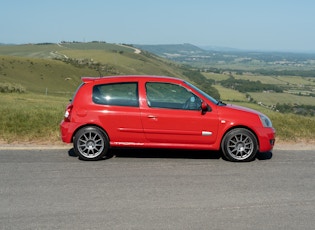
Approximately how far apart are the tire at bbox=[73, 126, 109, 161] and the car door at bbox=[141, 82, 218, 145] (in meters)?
0.77

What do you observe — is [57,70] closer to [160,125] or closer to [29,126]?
[29,126]

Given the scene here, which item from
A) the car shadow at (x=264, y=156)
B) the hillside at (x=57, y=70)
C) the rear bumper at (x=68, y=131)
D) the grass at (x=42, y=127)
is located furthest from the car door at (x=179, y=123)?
the hillside at (x=57, y=70)

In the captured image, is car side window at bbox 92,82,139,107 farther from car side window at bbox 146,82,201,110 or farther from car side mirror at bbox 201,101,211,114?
car side mirror at bbox 201,101,211,114

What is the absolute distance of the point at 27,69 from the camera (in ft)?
284

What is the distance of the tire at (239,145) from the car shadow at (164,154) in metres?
0.39

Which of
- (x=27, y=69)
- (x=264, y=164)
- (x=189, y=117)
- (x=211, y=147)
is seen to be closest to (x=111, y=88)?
(x=189, y=117)

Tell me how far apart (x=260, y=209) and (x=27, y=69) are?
86579 mm

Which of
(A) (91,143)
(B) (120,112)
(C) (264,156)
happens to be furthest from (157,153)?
(C) (264,156)

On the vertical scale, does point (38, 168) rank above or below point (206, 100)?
below

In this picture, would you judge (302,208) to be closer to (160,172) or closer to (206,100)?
(160,172)

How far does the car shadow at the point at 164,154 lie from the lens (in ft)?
25.6

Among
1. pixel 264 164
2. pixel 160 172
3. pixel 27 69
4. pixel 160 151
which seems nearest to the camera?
pixel 160 172

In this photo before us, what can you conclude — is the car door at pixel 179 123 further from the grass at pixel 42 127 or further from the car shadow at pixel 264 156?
the grass at pixel 42 127

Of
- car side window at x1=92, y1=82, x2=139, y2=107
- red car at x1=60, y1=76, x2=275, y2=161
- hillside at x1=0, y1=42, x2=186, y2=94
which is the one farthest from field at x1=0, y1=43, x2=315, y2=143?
red car at x1=60, y1=76, x2=275, y2=161
